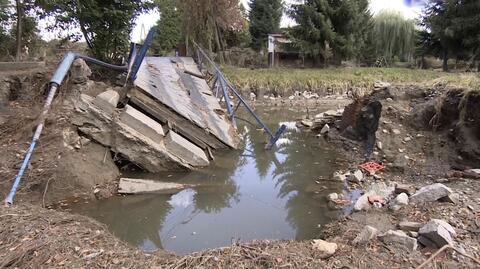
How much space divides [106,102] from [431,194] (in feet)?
16.2

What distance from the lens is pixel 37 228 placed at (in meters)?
3.45

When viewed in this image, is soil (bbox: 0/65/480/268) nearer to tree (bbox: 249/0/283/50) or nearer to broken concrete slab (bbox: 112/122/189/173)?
broken concrete slab (bbox: 112/122/189/173)

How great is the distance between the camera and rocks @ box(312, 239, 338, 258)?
Result: 3.41 metres

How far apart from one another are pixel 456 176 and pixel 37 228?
541cm

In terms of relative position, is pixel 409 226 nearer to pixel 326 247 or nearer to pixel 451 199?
pixel 451 199

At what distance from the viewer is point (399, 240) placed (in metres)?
3.52

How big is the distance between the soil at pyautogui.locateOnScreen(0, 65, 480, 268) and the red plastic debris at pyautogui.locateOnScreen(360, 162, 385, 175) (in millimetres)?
151

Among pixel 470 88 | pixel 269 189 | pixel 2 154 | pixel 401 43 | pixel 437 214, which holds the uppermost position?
pixel 401 43

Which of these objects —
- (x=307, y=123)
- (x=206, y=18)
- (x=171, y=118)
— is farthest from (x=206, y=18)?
(x=171, y=118)

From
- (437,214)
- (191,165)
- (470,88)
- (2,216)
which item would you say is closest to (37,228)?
(2,216)

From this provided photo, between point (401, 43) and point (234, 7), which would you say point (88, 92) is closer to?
point (234, 7)

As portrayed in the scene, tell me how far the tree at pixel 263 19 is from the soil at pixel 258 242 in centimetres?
2030

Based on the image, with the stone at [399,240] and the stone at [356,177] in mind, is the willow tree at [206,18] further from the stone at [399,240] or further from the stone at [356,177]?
the stone at [399,240]

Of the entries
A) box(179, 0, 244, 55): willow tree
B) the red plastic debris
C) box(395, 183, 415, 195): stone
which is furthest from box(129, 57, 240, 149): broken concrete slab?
box(179, 0, 244, 55): willow tree
